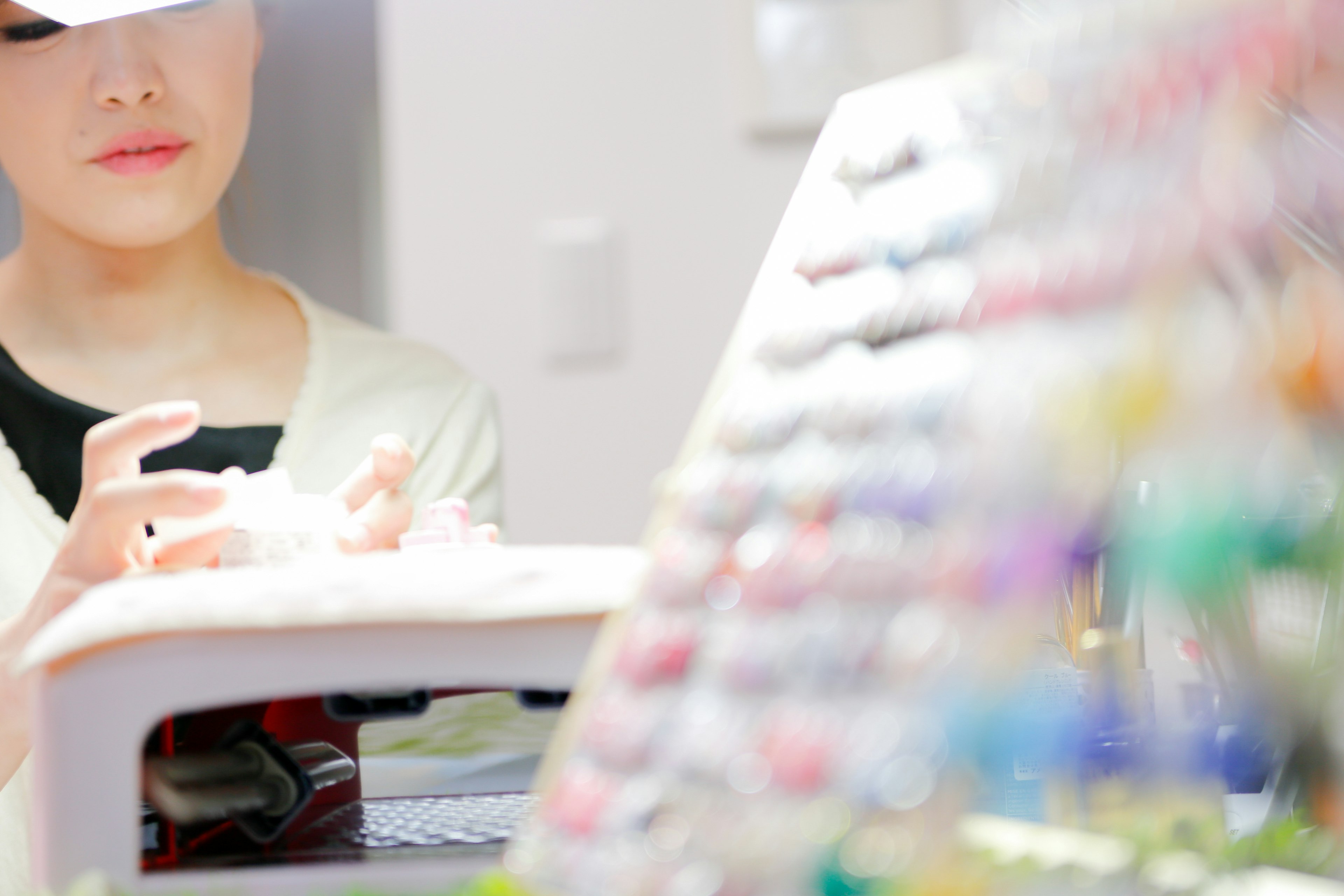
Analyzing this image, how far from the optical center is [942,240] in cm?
44

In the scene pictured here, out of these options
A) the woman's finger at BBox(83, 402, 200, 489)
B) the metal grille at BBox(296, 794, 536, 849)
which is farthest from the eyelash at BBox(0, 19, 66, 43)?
the metal grille at BBox(296, 794, 536, 849)

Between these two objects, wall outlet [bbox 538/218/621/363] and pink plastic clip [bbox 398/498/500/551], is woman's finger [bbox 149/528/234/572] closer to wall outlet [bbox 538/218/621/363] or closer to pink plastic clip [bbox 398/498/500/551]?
pink plastic clip [bbox 398/498/500/551]

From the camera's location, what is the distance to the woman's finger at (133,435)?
2.20ft

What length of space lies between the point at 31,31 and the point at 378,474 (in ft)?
2.71

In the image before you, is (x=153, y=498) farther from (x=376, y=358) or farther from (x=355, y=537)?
(x=376, y=358)

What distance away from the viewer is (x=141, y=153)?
1.43 meters

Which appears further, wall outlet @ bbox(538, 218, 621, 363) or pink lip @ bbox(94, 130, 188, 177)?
wall outlet @ bbox(538, 218, 621, 363)

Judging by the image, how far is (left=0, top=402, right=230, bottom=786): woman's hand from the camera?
2.18 feet

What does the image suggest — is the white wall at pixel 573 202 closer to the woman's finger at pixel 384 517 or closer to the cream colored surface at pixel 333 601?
the woman's finger at pixel 384 517

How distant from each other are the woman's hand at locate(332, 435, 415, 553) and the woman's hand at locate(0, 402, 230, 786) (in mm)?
153

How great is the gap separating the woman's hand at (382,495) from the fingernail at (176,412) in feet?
0.69

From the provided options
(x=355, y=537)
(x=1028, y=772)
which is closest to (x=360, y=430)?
(x=355, y=537)

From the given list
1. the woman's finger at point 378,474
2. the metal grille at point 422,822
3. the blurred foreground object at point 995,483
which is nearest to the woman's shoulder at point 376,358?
the woman's finger at point 378,474

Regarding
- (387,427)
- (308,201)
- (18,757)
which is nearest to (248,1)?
(308,201)
